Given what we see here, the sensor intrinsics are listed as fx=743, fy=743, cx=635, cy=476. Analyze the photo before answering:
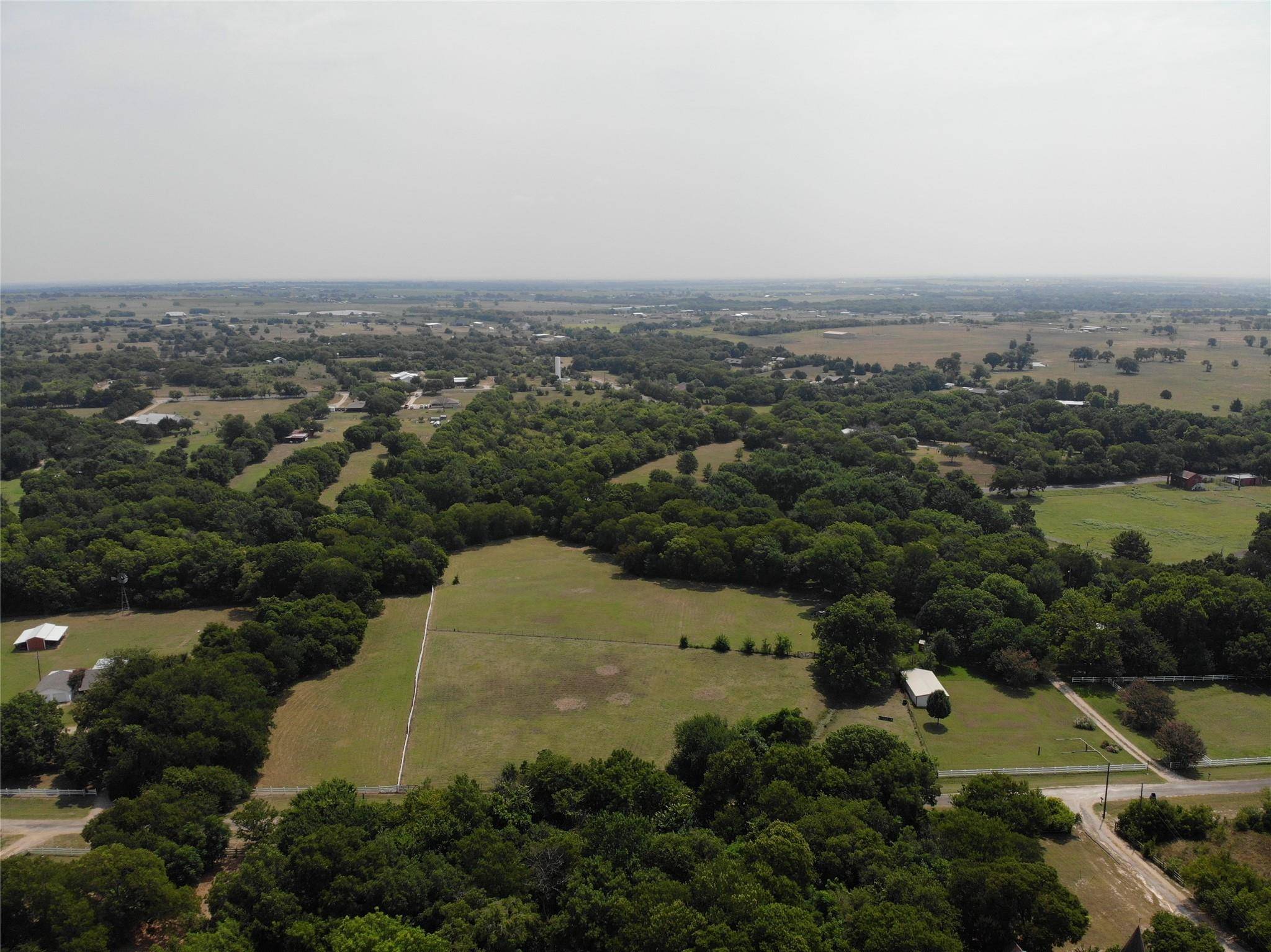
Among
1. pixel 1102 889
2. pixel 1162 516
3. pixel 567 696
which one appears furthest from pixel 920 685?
pixel 1162 516

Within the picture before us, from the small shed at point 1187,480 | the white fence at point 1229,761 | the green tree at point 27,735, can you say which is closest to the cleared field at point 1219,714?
the white fence at point 1229,761

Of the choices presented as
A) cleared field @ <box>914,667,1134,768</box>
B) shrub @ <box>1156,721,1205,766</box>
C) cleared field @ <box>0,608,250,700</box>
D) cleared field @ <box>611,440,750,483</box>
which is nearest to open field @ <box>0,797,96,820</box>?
cleared field @ <box>0,608,250,700</box>

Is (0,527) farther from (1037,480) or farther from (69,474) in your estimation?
(1037,480)

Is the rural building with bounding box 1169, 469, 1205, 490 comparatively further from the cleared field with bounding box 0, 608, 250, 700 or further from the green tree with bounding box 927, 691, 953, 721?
the cleared field with bounding box 0, 608, 250, 700

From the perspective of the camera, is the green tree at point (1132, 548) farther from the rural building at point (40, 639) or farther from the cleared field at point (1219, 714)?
the rural building at point (40, 639)

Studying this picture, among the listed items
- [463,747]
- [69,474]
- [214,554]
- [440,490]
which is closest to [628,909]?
[463,747]

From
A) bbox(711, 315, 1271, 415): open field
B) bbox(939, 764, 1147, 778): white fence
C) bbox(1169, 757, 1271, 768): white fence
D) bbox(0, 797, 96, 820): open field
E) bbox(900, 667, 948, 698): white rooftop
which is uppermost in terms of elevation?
bbox(711, 315, 1271, 415): open field
